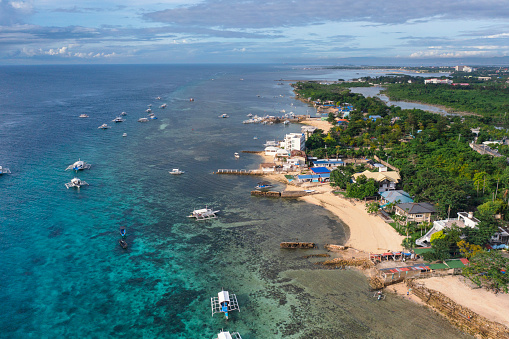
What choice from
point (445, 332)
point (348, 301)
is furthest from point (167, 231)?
point (445, 332)

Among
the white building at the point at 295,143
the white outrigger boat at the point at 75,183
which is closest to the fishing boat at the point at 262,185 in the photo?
the white building at the point at 295,143

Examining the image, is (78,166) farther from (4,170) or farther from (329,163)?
(329,163)

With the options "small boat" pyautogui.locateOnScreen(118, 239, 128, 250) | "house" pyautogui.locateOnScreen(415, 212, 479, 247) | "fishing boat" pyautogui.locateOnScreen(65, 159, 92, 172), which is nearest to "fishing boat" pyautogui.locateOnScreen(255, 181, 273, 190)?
"small boat" pyautogui.locateOnScreen(118, 239, 128, 250)

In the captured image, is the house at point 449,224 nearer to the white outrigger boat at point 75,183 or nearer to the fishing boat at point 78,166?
the white outrigger boat at point 75,183

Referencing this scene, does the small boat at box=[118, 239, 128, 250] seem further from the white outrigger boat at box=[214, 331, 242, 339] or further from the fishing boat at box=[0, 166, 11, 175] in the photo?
the fishing boat at box=[0, 166, 11, 175]

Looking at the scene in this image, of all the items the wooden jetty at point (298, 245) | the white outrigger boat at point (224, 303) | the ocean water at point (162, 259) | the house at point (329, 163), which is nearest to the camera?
the ocean water at point (162, 259)
